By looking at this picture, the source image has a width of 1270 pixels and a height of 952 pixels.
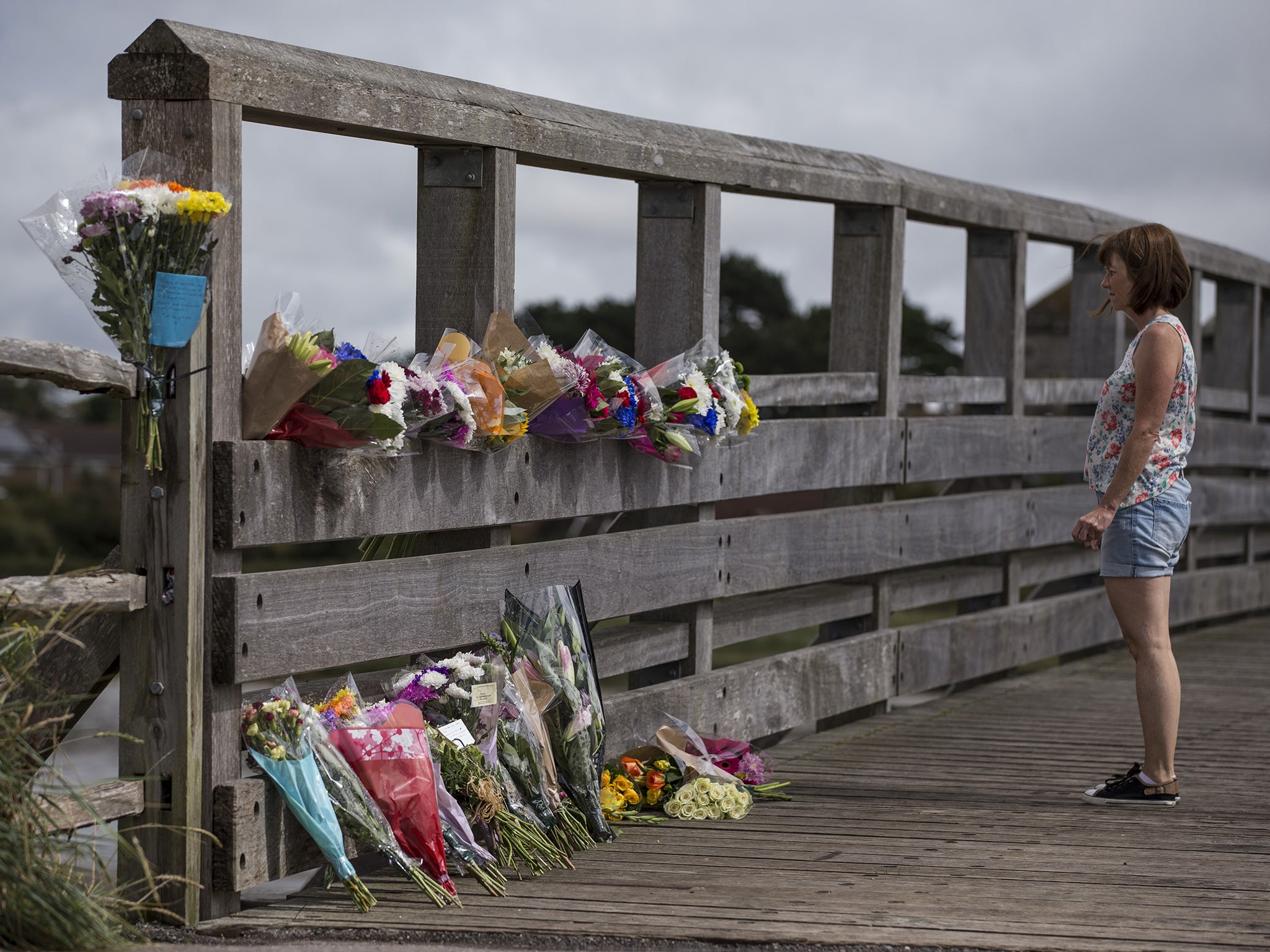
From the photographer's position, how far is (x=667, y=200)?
18.0 feet

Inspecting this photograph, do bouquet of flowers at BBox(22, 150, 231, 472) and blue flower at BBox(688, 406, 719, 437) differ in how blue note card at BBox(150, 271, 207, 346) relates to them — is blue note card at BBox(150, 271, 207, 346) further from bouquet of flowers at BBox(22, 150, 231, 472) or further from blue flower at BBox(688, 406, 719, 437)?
blue flower at BBox(688, 406, 719, 437)

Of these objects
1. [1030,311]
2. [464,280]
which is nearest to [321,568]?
[464,280]

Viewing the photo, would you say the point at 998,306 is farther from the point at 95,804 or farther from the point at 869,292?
the point at 95,804

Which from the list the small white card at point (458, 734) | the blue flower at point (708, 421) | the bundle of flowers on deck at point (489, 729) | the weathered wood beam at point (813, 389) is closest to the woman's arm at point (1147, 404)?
the blue flower at point (708, 421)

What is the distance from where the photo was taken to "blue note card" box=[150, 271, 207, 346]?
11.4 feet

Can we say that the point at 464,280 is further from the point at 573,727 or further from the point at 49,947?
the point at 49,947

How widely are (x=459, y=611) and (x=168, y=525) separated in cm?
101

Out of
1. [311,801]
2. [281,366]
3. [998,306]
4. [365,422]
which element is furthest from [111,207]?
[998,306]

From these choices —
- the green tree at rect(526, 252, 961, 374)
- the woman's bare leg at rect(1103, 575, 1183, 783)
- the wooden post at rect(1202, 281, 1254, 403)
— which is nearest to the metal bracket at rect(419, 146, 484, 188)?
the woman's bare leg at rect(1103, 575, 1183, 783)

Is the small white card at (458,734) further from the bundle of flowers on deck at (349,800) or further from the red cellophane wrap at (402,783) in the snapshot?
the bundle of flowers on deck at (349,800)

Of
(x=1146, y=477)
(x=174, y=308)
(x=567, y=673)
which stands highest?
(x=174, y=308)

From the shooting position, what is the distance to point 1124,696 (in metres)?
7.20

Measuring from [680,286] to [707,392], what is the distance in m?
0.63

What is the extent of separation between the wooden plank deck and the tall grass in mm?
403
